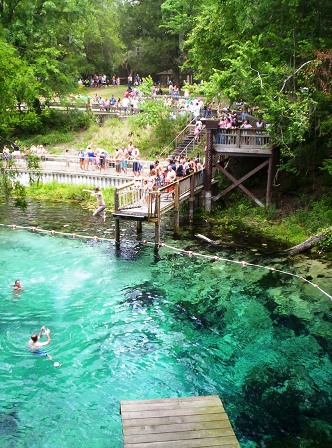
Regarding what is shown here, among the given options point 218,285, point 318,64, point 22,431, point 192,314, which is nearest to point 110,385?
point 22,431

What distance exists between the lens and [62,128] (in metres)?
43.2

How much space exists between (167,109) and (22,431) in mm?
29046

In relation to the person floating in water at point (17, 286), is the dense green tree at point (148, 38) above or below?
above

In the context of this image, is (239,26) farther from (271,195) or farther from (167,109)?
(167,109)

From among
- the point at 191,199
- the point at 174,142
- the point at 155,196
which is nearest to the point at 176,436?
the point at 155,196

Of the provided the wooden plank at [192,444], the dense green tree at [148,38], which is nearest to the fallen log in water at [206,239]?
the wooden plank at [192,444]

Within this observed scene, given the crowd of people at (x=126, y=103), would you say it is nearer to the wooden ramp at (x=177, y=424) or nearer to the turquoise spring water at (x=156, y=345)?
the turquoise spring water at (x=156, y=345)

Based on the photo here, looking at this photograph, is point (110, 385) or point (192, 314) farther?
point (192, 314)

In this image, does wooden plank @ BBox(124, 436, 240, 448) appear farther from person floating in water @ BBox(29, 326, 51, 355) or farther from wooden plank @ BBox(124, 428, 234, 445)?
person floating in water @ BBox(29, 326, 51, 355)

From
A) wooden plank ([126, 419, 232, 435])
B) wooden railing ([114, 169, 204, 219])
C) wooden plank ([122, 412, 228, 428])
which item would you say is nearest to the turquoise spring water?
wooden plank ([122, 412, 228, 428])

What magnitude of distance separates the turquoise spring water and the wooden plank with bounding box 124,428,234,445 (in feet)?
7.15

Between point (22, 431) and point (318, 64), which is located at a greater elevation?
point (318, 64)

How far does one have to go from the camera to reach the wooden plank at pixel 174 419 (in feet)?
30.8

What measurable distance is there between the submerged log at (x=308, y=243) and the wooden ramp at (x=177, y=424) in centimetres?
1282
